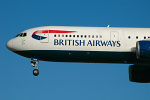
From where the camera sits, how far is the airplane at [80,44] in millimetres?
68500

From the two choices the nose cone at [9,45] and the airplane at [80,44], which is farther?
the nose cone at [9,45]

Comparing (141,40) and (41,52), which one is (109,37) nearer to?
(141,40)

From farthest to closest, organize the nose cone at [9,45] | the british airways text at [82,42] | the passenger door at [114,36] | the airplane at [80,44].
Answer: the nose cone at [9,45], the passenger door at [114,36], the airplane at [80,44], the british airways text at [82,42]

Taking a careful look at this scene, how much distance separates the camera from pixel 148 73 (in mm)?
75750

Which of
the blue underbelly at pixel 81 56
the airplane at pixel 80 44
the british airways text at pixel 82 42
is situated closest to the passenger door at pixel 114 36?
the airplane at pixel 80 44

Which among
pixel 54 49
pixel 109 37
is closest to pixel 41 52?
pixel 54 49

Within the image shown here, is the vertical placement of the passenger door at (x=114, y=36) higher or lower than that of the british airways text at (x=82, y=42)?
higher

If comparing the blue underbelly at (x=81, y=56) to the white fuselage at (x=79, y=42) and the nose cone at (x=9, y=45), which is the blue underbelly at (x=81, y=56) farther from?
the nose cone at (x=9, y=45)

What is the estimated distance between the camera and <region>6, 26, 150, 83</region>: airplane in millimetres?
68500

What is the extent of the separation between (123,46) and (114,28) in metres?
2.89

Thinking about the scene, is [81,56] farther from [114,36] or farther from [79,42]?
[114,36]

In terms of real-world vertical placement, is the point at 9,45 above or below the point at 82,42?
below

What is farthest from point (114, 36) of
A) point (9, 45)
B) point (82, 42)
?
point (9, 45)

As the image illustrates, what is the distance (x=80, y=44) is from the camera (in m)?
68.4
